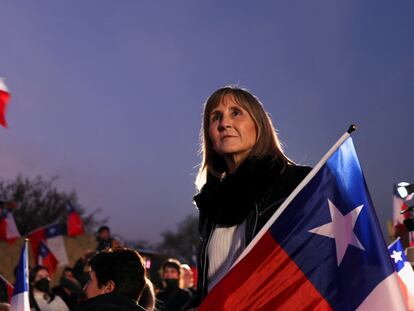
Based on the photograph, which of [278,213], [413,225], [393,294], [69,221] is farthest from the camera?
[69,221]

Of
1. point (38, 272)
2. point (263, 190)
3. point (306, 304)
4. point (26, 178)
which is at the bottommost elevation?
point (26, 178)

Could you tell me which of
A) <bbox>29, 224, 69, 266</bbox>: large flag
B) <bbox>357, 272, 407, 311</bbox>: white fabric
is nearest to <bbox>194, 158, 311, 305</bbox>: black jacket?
<bbox>357, 272, 407, 311</bbox>: white fabric

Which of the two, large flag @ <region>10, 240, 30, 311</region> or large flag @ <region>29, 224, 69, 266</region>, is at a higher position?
large flag @ <region>10, 240, 30, 311</region>

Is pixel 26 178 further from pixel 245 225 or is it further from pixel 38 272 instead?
pixel 245 225

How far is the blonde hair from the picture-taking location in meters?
2.48

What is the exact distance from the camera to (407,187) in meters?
8.23

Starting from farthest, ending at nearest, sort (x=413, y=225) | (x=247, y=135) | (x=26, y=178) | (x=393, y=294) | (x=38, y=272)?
(x=26, y=178) → (x=38, y=272) → (x=413, y=225) → (x=247, y=135) → (x=393, y=294)

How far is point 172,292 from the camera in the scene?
326 inches

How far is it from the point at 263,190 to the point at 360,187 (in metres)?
0.33

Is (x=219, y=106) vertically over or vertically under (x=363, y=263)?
over

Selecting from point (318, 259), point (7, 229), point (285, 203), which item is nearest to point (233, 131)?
point (285, 203)

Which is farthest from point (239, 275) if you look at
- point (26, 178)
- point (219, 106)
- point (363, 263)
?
point (26, 178)

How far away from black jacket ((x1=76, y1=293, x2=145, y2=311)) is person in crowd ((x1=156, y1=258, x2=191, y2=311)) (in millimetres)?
4081

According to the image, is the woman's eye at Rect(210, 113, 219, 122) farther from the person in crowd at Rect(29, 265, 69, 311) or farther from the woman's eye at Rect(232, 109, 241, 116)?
the person in crowd at Rect(29, 265, 69, 311)
